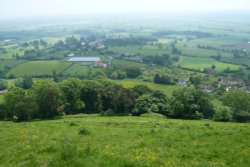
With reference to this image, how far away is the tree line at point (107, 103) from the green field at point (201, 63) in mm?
82407

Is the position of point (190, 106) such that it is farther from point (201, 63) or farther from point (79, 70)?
point (201, 63)

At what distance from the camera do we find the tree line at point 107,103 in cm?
5419

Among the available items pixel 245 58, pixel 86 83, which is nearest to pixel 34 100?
pixel 86 83

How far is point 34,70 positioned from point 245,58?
118 metres

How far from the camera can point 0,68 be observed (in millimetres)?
144250

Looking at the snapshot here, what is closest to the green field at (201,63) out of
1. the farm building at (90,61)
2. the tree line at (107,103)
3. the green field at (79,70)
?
the farm building at (90,61)

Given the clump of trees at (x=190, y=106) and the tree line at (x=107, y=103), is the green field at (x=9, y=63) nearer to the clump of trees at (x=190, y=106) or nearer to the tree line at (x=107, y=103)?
the tree line at (x=107, y=103)

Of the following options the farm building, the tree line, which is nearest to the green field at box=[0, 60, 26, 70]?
the farm building

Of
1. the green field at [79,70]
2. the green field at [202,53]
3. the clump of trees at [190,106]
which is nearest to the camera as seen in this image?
the clump of trees at [190,106]

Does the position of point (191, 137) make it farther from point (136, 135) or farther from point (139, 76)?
point (139, 76)

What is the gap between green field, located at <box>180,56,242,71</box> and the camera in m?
146

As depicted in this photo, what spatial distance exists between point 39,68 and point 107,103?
91.5 meters

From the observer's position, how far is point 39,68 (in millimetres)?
145625

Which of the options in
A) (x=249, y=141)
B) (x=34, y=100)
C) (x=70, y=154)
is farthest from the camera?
(x=34, y=100)
